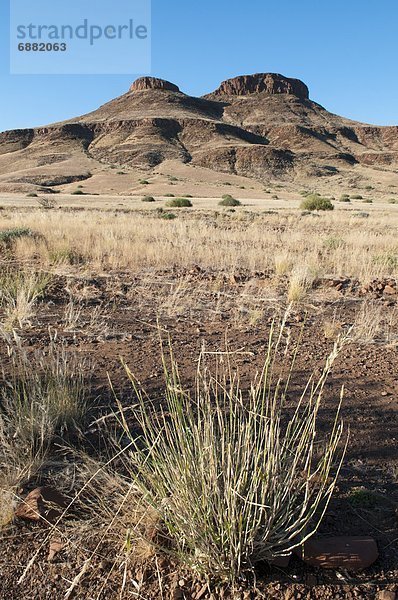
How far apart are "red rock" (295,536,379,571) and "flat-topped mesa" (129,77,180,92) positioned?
143 m

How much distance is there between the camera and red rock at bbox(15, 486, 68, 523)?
7.01 ft

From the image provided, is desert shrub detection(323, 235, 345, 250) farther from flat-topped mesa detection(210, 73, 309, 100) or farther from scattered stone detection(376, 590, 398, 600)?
flat-topped mesa detection(210, 73, 309, 100)

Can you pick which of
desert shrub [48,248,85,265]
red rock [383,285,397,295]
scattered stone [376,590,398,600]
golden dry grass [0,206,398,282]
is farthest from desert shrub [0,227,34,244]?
scattered stone [376,590,398,600]

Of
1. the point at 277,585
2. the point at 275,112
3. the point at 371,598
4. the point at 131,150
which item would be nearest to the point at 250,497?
the point at 277,585

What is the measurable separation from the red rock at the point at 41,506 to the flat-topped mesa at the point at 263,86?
6158 inches

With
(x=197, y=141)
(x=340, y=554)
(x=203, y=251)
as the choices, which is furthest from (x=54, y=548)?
(x=197, y=141)

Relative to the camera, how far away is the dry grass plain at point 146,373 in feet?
6.24

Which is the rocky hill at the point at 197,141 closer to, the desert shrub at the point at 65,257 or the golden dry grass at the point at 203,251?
the golden dry grass at the point at 203,251

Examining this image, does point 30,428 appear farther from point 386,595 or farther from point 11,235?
point 11,235

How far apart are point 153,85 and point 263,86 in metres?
36.1

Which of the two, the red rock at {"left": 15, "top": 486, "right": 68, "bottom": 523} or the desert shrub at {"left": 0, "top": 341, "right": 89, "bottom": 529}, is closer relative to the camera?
the red rock at {"left": 15, "top": 486, "right": 68, "bottom": 523}

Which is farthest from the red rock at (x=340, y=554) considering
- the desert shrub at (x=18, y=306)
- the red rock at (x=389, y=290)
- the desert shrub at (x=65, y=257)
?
the desert shrub at (x=65, y=257)

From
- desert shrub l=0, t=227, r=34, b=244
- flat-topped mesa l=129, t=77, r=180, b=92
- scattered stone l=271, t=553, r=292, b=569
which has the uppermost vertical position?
flat-topped mesa l=129, t=77, r=180, b=92

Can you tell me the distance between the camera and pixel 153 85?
13338cm
